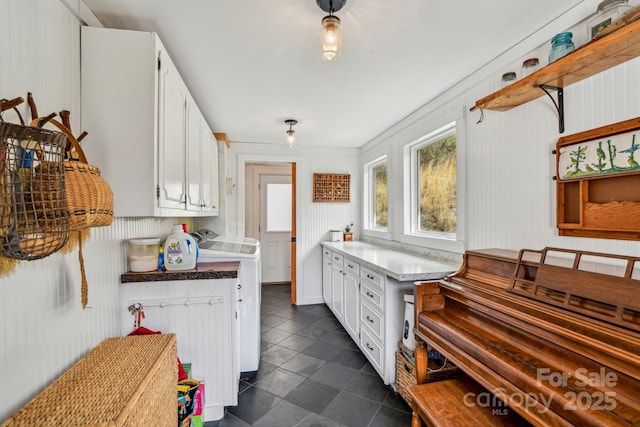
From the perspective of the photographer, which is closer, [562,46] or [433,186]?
[562,46]

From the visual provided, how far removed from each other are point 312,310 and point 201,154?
2406 mm

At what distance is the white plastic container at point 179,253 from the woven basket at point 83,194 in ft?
2.43

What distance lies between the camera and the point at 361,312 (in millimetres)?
2553

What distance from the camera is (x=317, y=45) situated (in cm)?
165

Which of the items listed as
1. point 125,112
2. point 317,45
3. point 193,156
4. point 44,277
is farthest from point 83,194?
point 317,45

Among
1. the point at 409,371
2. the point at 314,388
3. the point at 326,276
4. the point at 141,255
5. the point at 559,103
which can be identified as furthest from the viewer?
the point at 326,276

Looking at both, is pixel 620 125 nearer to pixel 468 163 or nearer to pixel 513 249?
pixel 513 249

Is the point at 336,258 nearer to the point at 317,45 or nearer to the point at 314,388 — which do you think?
the point at 314,388

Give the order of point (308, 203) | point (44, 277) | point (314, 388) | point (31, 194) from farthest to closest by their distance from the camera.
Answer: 1. point (308, 203)
2. point (314, 388)
3. point (44, 277)
4. point (31, 194)

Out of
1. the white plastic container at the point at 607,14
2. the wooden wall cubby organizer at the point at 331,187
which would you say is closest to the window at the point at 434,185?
the white plastic container at the point at 607,14

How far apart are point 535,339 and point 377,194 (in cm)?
290

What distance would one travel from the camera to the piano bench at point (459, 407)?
4.12 feet

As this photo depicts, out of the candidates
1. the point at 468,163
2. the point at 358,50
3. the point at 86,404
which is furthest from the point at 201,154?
the point at 468,163

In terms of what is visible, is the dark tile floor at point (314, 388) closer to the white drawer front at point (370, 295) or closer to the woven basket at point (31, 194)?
the white drawer front at point (370, 295)
